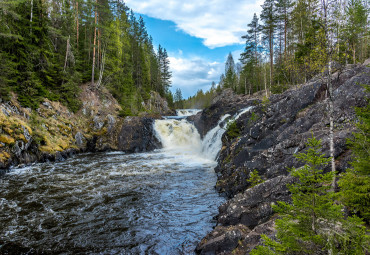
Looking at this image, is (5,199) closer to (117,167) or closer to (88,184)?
(88,184)

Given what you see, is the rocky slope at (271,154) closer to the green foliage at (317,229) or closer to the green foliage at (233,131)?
the green foliage at (233,131)

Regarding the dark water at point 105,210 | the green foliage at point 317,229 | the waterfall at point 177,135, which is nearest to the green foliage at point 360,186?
the green foliage at point 317,229

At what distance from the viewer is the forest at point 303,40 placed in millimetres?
6625

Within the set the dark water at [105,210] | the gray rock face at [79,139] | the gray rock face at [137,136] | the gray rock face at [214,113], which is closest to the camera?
the dark water at [105,210]

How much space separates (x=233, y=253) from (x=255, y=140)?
8363 millimetres

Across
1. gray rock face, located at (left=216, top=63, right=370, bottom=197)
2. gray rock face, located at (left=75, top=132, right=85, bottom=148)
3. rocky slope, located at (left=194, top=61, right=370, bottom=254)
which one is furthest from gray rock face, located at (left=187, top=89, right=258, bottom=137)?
gray rock face, located at (left=75, top=132, right=85, bottom=148)

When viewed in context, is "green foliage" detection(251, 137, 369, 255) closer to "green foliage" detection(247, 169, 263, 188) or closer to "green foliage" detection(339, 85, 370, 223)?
"green foliage" detection(339, 85, 370, 223)

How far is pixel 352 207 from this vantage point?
388 centimetres

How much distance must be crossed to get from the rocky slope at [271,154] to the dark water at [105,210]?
130 centimetres

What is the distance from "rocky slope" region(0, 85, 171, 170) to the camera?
15227mm

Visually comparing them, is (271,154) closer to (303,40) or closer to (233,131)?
(233,131)

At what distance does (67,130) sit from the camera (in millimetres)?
21391

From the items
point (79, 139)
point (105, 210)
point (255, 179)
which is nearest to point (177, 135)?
point (79, 139)

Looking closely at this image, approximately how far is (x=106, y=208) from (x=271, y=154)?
8.35 meters
